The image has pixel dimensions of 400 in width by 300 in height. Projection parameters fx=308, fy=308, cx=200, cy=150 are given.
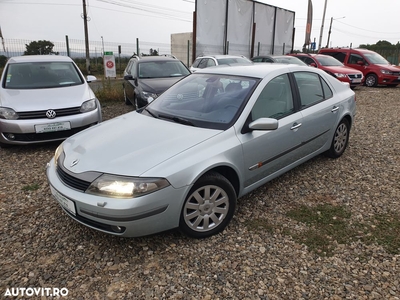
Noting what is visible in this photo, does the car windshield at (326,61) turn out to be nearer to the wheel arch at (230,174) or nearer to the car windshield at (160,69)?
the car windshield at (160,69)

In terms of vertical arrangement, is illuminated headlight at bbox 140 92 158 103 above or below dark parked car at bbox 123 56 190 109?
below

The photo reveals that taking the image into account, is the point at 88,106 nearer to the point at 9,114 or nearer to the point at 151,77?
the point at 9,114

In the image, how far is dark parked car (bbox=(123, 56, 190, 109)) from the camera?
7.19 meters

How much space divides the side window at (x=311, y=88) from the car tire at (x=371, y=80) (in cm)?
1137

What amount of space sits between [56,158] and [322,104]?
3327 millimetres

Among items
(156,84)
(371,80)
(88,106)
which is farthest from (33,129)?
(371,80)

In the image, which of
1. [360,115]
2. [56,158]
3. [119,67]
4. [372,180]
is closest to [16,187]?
[56,158]

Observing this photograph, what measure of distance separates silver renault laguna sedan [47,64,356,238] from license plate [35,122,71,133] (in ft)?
6.07

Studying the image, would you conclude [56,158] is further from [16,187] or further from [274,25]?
[274,25]

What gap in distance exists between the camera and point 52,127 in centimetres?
494

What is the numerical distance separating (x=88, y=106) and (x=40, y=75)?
140 centimetres

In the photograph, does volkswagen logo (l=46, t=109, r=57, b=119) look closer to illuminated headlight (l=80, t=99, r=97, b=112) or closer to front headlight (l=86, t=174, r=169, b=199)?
illuminated headlight (l=80, t=99, r=97, b=112)

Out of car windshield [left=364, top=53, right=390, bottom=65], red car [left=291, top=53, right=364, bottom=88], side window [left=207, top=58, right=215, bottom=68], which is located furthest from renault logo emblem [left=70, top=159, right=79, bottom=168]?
car windshield [left=364, top=53, right=390, bottom=65]

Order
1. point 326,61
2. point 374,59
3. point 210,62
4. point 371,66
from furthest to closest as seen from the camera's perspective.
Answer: point 374,59 → point 371,66 → point 326,61 → point 210,62
